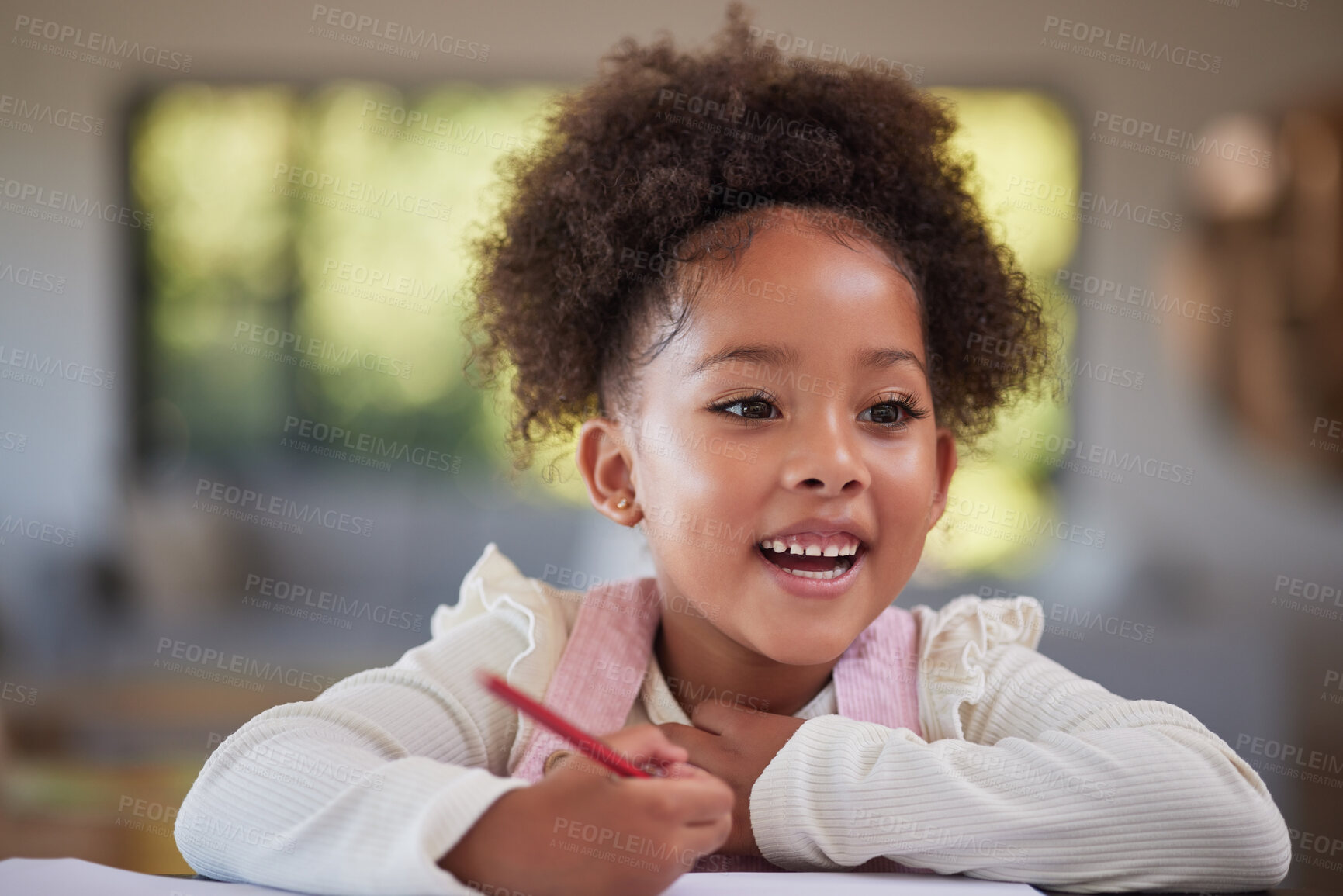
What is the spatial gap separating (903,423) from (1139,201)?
3.33 meters

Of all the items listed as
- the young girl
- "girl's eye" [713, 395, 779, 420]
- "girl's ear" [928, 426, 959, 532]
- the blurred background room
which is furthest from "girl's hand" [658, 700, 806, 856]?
the blurred background room

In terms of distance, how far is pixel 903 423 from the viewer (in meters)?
0.96

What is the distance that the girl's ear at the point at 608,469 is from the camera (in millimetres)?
1070

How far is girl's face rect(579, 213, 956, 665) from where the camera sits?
0.89 meters

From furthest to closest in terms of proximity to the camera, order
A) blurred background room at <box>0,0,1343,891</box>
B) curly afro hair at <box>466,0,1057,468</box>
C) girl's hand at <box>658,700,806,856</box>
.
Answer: blurred background room at <box>0,0,1343,891</box> → curly afro hair at <box>466,0,1057,468</box> → girl's hand at <box>658,700,806,856</box>

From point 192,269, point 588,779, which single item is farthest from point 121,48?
point 588,779

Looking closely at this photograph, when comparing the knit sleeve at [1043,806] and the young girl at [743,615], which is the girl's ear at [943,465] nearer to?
the young girl at [743,615]

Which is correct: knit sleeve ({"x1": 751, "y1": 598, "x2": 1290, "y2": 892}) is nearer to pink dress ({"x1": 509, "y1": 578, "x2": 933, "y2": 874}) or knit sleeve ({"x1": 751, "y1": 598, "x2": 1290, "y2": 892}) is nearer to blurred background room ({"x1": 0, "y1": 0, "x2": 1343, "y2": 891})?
pink dress ({"x1": 509, "y1": 578, "x2": 933, "y2": 874})

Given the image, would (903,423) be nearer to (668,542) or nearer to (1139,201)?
(668,542)

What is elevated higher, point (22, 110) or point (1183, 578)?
point (22, 110)

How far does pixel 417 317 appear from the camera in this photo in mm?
4125

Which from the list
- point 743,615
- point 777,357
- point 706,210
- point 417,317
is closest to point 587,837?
point 743,615

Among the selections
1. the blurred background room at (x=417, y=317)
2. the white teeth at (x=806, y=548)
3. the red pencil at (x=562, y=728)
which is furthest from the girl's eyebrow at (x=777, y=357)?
the blurred background room at (x=417, y=317)

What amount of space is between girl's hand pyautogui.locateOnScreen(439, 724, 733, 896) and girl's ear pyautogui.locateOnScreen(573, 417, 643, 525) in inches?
17.0
